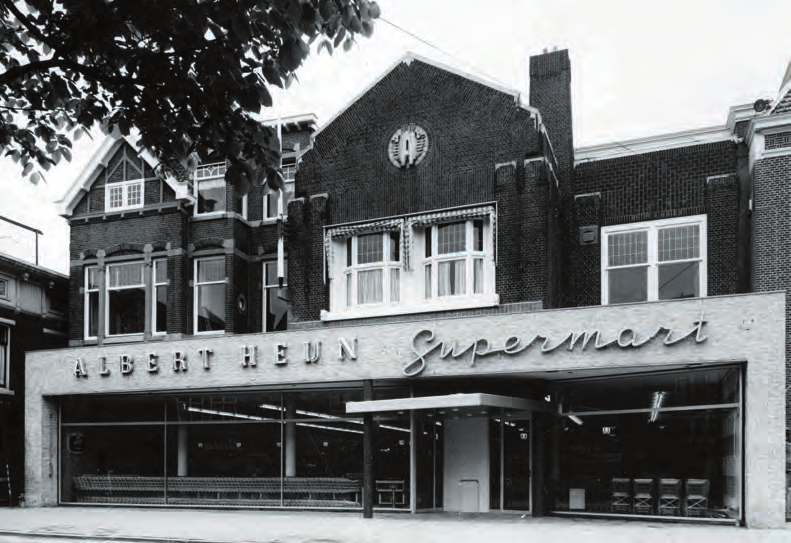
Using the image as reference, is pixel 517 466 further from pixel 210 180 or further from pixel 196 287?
pixel 210 180

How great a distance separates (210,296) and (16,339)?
6283mm

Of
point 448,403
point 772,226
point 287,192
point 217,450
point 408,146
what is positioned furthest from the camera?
point 287,192

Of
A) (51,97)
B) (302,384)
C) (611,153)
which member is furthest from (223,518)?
(51,97)

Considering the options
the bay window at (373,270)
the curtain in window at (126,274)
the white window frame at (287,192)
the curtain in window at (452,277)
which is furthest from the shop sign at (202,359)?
the white window frame at (287,192)

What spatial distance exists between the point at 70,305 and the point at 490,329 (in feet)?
46.6

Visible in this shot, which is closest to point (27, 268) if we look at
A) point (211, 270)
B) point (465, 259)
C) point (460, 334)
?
point (211, 270)

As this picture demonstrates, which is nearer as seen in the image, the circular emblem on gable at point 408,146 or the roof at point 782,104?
the roof at point 782,104

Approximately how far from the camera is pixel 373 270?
23594 mm

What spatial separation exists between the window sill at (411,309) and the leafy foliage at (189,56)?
13.8 meters

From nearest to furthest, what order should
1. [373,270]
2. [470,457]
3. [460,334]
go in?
[460,334] < [470,457] < [373,270]

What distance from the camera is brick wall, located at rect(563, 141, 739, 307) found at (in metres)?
22.0

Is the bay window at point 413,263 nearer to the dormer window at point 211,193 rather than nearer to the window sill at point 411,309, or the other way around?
the window sill at point 411,309

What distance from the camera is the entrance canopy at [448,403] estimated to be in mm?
19625

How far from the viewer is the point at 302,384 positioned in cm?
2334
